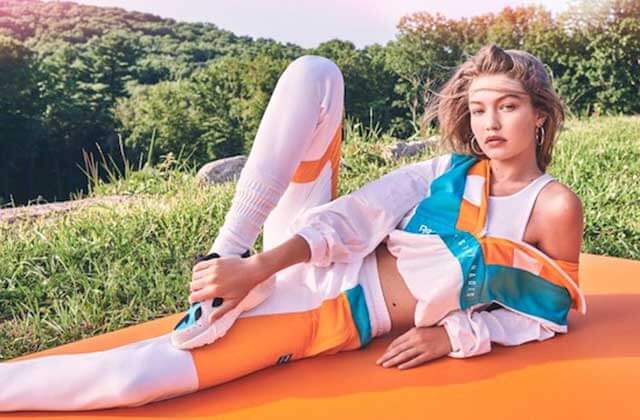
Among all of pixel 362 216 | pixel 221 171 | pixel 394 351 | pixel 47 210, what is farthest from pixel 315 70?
pixel 221 171

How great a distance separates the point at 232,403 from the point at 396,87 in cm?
789

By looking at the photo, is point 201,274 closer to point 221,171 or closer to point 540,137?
point 540,137

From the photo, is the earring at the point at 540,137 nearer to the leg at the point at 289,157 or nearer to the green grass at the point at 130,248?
the leg at the point at 289,157

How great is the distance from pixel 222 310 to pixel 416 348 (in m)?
Result: 0.35

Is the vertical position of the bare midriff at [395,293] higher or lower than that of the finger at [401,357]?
higher

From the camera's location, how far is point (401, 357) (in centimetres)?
141

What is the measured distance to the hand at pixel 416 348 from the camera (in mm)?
1413

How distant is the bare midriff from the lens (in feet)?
4.86

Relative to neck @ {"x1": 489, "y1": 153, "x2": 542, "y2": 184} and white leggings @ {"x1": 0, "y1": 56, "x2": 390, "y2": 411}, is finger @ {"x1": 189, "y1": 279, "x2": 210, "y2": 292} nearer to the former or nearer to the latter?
white leggings @ {"x1": 0, "y1": 56, "x2": 390, "y2": 411}

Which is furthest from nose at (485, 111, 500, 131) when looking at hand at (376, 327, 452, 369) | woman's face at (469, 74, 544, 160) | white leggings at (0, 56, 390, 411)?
hand at (376, 327, 452, 369)

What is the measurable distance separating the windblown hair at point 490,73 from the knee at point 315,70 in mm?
242

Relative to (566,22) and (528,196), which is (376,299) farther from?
(566,22)

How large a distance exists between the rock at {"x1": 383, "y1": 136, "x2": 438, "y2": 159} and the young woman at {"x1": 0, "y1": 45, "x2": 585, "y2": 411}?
9.15 feet

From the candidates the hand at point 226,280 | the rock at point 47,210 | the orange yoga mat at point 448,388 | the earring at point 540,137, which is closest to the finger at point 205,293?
the hand at point 226,280
